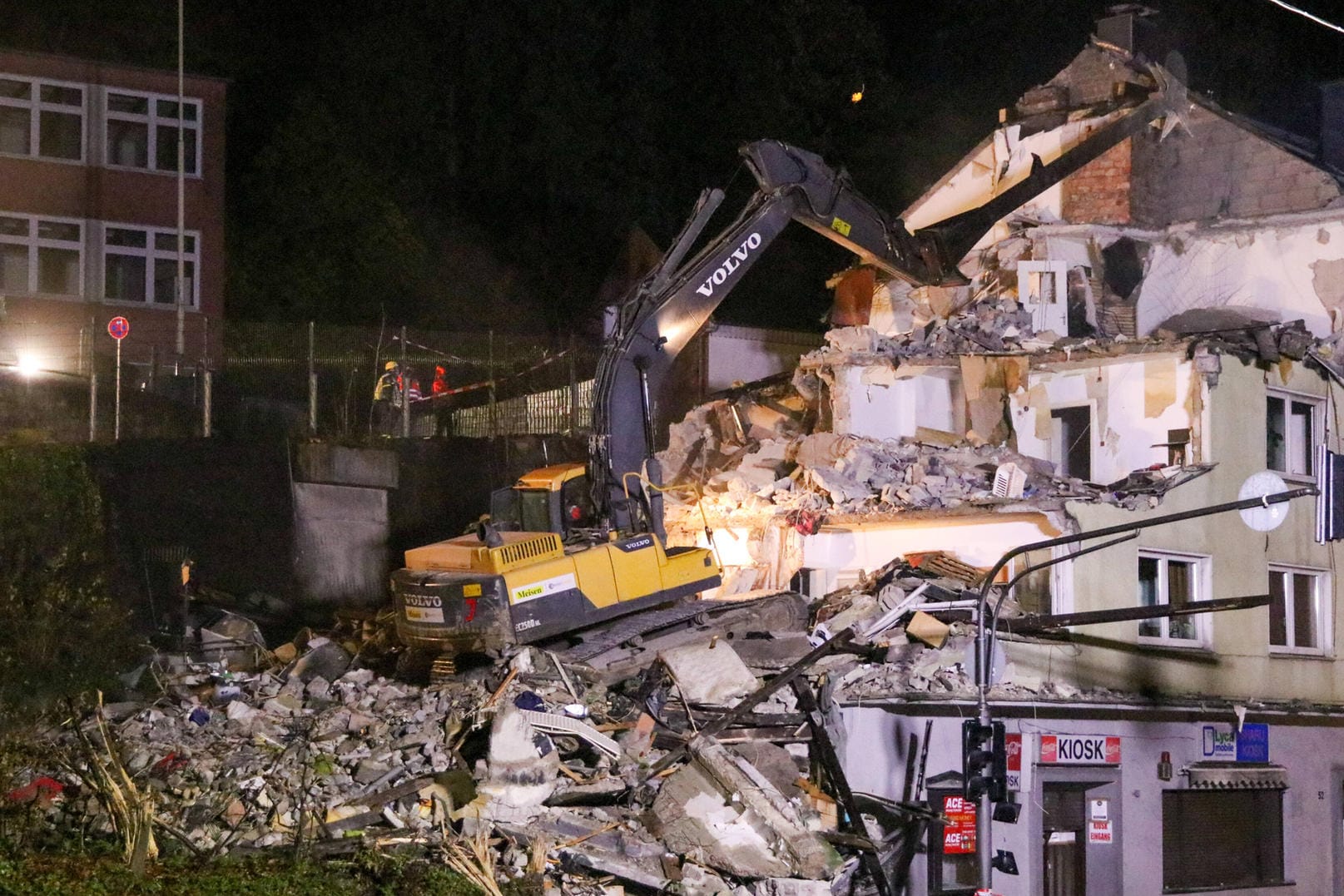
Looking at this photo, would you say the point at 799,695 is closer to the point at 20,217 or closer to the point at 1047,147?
the point at 1047,147

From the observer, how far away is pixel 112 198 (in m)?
32.6

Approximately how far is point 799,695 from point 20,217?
22018 millimetres

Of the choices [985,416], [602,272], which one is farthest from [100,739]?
[602,272]

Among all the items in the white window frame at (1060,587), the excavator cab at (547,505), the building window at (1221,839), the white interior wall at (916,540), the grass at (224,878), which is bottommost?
the building window at (1221,839)

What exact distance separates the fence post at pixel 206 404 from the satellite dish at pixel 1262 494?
55.3 feet

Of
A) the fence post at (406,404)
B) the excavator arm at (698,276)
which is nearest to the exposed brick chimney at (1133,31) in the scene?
the excavator arm at (698,276)

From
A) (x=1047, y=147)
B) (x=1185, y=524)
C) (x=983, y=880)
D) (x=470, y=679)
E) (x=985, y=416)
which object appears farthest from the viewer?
(x=1047, y=147)

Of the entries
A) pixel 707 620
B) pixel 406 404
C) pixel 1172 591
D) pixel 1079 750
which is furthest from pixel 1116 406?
pixel 406 404

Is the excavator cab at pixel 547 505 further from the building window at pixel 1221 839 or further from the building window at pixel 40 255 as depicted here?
the building window at pixel 40 255

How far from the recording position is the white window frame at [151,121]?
32.5m

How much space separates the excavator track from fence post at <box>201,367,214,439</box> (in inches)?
437

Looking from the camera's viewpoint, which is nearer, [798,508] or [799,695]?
[799,695]

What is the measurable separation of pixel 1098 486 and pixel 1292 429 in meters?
3.84

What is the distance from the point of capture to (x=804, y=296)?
40.1 m
